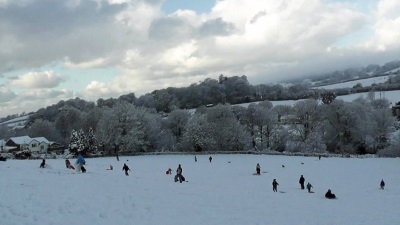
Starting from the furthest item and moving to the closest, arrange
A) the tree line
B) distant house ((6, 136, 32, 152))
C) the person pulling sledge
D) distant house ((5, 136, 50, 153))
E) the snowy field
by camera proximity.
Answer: distant house ((5, 136, 50, 153)), distant house ((6, 136, 32, 152)), the tree line, the person pulling sledge, the snowy field

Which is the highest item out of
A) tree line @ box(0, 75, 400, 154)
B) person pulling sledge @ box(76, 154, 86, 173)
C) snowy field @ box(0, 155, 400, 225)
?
tree line @ box(0, 75, 400, 154)

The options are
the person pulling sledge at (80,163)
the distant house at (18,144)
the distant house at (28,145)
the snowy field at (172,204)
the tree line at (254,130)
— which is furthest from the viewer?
the distant house at (28,145)

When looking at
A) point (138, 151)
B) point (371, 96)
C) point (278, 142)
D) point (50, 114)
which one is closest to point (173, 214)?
point (138, 151)

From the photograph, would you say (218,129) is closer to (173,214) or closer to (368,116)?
(368,116)

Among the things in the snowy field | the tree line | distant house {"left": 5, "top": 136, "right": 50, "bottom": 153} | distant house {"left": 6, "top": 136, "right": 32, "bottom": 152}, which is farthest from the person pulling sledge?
distant house {"left": 5, "top": 136, "right": 50, "bottom": 153}

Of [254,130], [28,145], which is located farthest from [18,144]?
[254,130]

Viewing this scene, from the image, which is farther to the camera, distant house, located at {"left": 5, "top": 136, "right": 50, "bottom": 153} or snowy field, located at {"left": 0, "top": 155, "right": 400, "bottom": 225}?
distant house, located at {"left": 5, "top": 136, "right": 50, "bottom": 153}

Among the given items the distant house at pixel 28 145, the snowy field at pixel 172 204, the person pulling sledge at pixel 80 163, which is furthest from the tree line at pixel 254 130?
the snowy field at pixel 172 204

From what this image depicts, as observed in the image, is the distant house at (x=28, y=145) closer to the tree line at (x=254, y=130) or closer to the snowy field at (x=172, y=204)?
the tree line at (x=254, y=130)

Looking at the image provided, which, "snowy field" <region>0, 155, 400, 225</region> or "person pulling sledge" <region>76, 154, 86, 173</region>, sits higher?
"person pulling sledge" <region>76, 154, 86, 173</region>

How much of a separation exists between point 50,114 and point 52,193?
18340 cm

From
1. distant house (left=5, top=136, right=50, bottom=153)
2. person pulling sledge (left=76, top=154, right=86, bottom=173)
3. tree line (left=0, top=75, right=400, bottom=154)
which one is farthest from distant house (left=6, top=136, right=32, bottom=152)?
person pulling sledge (left=76, top=154, right=86, bottom=173)

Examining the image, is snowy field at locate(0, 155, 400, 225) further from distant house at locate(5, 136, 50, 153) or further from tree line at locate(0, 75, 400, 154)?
distant house at locate(5, 136, 50, 153)

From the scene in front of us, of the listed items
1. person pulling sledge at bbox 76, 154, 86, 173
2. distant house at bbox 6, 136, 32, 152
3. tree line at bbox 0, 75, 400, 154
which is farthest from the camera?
distant house at bbox 6, 136, 32, 152
